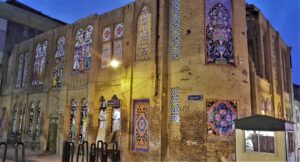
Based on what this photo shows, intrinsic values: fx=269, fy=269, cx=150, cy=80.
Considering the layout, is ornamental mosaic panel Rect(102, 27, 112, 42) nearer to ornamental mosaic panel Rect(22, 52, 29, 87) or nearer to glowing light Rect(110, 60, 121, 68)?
glowing light Rect(110, 60, 121, 68)

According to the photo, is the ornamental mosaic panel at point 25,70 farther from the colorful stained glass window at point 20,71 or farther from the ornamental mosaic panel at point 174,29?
the ornamental mosaic panel at point 174,29

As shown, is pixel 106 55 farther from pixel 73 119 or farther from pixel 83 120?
pixel 73 119

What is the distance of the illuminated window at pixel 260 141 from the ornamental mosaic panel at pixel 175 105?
12.3 ft

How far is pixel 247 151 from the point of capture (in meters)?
8.92

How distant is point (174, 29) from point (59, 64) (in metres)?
9.72

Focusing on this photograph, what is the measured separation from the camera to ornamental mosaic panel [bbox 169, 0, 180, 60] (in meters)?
12.9

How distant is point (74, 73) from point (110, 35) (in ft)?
12.4

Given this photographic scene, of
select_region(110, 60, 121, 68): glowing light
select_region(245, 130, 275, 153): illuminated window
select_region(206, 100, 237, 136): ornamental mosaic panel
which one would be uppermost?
select_region(110, 60, 121, 68): glowing light

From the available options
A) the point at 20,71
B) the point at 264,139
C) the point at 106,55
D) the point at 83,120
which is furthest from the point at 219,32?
the point at 20,71

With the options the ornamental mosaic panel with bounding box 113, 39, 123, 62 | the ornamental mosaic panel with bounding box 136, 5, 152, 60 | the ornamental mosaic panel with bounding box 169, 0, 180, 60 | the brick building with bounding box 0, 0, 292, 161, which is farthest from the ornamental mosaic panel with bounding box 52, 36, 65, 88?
the ornamental mosaic panel with bounding box 169, 0, 180, 60

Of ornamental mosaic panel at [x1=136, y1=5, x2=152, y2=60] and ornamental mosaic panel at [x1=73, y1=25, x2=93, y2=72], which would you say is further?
ornamental mosaic panel at [x1=73, y1=25, x2=93, y2=72]

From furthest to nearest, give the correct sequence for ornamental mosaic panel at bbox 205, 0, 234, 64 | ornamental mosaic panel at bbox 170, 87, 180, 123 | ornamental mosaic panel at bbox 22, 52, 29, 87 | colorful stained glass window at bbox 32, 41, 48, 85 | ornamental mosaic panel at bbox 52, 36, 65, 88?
ornamental mosaic panel at bbox 22, 52, 29, 87
colorful stained glass window at bbox 32, 41, 48, 85
ornamental mosaic panel at bbox 52, 36, 65, 88
ornamental mosaic panel at bbox 170, 87, 180, 123
ornamental mosaic panel at bbox 205, 0, 234, 64

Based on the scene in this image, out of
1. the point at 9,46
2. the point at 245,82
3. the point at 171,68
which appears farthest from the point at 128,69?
the point at 9,46

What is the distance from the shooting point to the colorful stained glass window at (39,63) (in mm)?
20469
